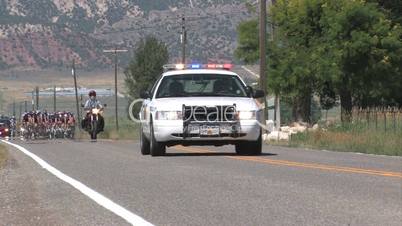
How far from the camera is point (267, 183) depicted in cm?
1259

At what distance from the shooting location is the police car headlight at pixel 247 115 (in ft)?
61.6

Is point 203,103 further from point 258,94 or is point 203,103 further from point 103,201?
point 103,201

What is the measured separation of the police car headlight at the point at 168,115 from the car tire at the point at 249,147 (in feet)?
4.95

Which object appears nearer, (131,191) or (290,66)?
(131,191)

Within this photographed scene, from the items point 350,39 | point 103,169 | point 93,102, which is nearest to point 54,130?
point 350,39

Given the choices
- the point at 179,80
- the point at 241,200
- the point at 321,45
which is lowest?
the point at 241,200

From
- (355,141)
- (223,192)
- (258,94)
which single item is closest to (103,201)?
(223,192)

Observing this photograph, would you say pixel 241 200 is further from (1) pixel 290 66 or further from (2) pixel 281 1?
(2) pixel 281 1

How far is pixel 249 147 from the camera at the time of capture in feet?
65.2

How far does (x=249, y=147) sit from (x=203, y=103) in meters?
1.82

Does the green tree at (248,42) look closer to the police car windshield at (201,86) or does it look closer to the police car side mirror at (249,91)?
the police car windshield at (201,86)

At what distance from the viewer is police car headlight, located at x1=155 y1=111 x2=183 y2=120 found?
1875 cm

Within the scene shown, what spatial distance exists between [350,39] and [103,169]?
32.5m

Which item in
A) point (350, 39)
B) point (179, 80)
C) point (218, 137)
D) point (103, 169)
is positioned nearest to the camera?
point (103, 169)
